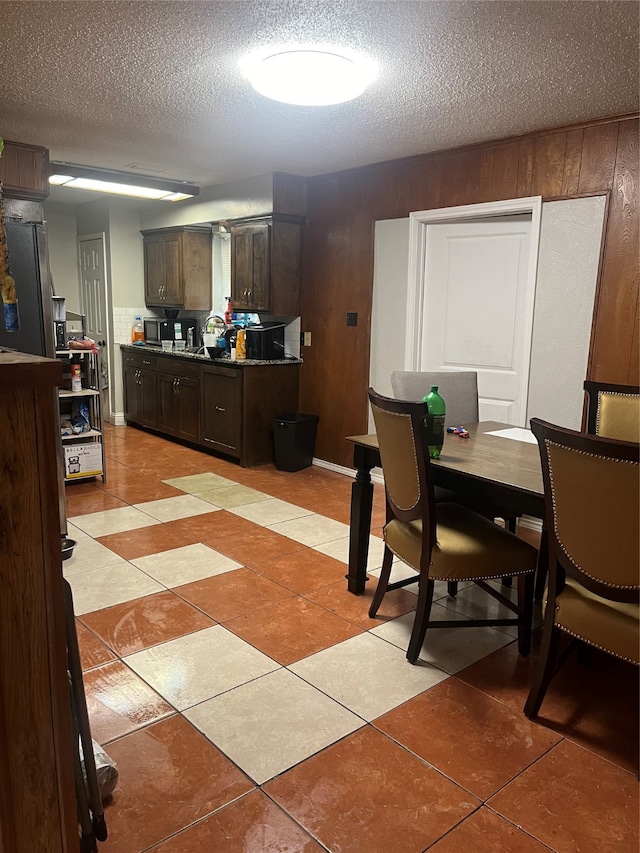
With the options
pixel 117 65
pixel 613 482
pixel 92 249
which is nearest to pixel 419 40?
pixel 117 65

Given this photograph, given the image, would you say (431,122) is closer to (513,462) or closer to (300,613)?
(513,462)

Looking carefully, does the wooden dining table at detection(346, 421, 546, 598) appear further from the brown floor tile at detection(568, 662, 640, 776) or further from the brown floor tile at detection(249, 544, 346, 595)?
the brown floor tile at detection(568, 662, 640, 776)

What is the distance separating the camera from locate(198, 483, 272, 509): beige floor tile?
4.52 meters

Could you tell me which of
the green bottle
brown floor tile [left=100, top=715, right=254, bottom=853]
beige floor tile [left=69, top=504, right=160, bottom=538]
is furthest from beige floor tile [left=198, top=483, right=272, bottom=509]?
brown floor tile [left=100, top=715, right=254, bottom=853]

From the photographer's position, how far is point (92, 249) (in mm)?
7227

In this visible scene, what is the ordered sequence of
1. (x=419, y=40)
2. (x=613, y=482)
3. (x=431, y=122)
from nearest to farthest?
(x=613, y=482)
(x=419, y=40)
(x=431, y=122)

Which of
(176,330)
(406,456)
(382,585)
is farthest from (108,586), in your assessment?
(176,330)

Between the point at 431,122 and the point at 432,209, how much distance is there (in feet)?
2.70

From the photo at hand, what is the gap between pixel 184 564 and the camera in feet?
11.2

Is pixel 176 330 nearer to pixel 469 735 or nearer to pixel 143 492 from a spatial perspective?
pixel 143 492

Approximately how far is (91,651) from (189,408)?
367 cm

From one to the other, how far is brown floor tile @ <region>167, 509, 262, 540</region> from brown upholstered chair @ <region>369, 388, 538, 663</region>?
1.53m

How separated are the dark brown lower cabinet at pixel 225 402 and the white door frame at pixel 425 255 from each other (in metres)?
1.34

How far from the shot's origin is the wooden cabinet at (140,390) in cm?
654
